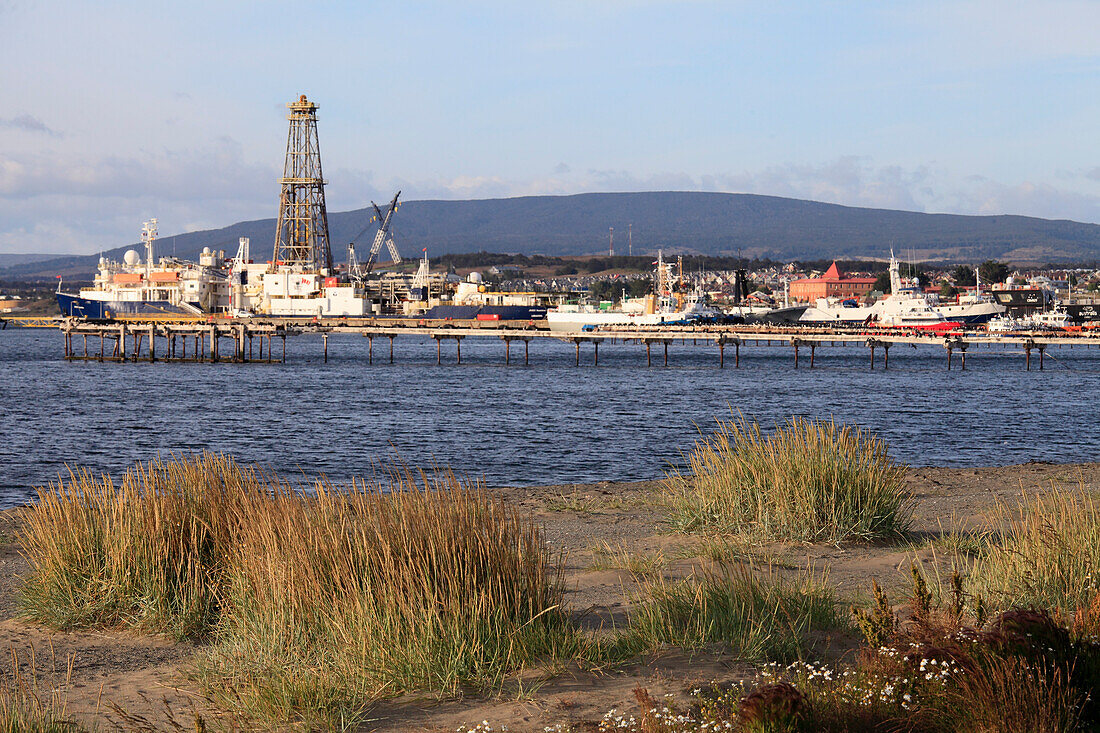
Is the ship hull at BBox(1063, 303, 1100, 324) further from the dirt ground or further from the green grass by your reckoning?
the green grass

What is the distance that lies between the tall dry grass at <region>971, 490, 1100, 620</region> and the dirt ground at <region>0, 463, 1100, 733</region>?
0.45 meters

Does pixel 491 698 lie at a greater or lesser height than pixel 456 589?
lesser

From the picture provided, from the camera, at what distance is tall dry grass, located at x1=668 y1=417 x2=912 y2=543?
973cm

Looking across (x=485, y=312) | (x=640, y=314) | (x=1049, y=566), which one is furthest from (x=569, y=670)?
(x=485, y=312)

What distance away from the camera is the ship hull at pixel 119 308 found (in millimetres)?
103688

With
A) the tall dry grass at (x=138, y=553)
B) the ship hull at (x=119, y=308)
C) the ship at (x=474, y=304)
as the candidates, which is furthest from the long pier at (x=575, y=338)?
the tall dry grass at (x=138, y=553)

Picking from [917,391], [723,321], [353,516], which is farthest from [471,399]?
[723,321]

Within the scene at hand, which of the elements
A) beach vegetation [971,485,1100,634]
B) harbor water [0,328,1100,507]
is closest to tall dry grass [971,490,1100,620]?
beach vegetation [971,485,1100,634]

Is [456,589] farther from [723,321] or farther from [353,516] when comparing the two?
[723,321]

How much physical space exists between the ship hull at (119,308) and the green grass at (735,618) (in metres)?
104

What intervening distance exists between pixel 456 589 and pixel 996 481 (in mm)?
12795

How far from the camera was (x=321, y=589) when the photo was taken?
6.14 meters

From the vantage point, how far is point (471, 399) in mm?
40250

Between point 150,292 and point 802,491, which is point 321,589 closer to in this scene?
point 802,491
